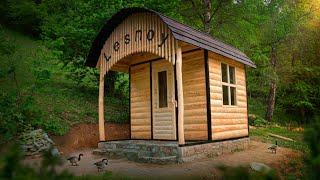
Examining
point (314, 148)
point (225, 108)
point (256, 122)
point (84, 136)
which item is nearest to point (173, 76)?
point (225, 108)

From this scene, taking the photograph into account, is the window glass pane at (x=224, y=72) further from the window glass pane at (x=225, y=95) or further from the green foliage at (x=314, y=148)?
the green foliage at (x=314, y=148)

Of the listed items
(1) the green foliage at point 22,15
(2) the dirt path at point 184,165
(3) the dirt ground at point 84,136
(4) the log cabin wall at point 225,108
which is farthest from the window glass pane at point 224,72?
(1) the green foliage at point 22,15

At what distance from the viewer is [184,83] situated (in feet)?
38.6

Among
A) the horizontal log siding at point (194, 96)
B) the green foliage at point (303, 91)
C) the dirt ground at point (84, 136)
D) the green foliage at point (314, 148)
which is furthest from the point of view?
the green foliage at point (303, 91)

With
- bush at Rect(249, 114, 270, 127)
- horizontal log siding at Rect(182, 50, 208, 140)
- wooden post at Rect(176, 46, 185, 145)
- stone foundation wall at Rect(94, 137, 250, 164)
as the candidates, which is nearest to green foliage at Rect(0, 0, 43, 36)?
bush at Rect(249, 114, 270, 127)

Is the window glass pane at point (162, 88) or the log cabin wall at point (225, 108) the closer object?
the log cabin wall at point (225, 108)

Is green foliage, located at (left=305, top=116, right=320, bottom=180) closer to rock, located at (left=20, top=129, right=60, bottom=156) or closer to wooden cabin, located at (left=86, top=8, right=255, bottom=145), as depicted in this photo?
wooden cabin, located at (left=86, top=8, right=255, bottom=145)

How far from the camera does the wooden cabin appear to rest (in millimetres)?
10438

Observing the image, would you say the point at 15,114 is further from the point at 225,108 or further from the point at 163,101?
the point at 225,108

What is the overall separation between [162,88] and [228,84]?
2.52 m

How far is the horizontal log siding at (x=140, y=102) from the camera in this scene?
12875 millimetres

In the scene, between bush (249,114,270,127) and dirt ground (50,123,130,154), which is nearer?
dirt ground (50,123,130,154)

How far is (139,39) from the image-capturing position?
36.5 ft

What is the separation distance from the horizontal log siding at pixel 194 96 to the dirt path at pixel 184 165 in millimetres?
1269
